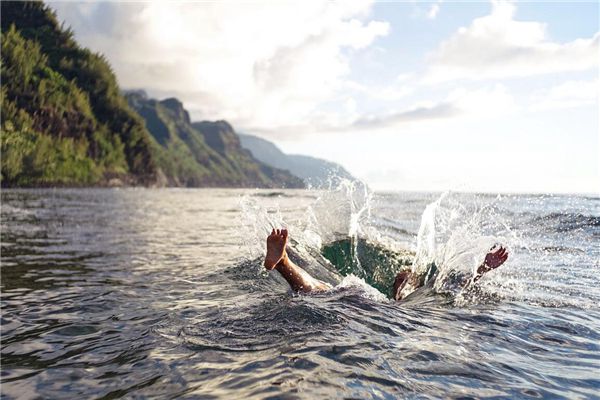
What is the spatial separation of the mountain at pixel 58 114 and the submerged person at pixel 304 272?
8124cm

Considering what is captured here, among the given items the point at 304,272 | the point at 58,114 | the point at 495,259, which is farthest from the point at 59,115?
the point at 495,259

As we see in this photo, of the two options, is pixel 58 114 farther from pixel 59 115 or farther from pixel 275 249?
pixel 275 249

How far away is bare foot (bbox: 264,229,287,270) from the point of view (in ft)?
21.8

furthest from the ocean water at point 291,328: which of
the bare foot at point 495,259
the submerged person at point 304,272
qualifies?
the bare foot at point 495,259

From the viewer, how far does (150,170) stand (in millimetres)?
142625

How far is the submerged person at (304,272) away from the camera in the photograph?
6.70 meters

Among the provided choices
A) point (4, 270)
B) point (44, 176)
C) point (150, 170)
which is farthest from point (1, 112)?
point (4, 270)

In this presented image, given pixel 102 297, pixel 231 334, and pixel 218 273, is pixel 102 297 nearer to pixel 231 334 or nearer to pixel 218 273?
pixel 218 273

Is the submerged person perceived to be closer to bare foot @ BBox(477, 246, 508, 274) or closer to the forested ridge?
bare foot @ BBox(477, 246, 508, 274)

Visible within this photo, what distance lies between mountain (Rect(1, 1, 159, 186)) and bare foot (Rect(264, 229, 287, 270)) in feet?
267

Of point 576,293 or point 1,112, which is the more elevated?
point 1,112

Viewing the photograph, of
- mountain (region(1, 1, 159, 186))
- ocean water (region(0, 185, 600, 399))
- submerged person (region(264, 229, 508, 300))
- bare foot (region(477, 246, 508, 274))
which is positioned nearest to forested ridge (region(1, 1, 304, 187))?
mountain (region(1, 1, 159, 186))

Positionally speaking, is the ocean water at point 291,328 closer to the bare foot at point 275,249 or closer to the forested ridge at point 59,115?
the bare foot at point 275,249

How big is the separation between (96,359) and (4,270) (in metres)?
6.71
